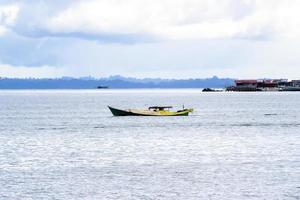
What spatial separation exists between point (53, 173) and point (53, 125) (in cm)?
7090

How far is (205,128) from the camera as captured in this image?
4983 inches

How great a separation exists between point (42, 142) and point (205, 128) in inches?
1408

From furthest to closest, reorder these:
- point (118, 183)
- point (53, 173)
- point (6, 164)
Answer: point (6, 164) → point (53, 173) → point (118, 183)

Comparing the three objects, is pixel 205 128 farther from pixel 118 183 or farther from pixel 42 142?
pixel 118 183

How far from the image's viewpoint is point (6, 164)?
72500 mm

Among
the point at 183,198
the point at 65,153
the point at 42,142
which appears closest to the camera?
the point at 183,198

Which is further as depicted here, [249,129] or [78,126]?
[78,126]

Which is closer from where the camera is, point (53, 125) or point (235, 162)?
point (235, 162)

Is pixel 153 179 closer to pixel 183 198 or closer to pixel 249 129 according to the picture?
pixel 183 198

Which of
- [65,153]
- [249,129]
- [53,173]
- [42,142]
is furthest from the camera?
[249,129]

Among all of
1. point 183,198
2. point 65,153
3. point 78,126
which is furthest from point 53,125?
point 183,198

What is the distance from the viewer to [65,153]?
274 ft

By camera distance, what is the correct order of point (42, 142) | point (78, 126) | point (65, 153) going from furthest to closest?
point (78, 126) → point (42, 142) → point (65, 153)

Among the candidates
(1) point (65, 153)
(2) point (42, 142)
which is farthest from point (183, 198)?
(2) point (42, 142)
